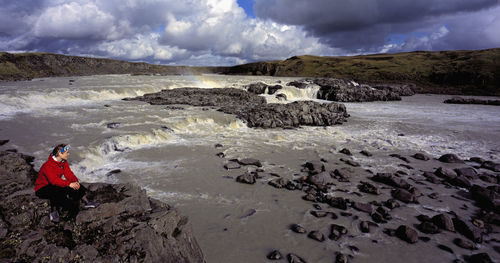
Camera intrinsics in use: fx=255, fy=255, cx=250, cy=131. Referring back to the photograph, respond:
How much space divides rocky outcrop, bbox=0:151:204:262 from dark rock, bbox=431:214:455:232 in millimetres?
6993

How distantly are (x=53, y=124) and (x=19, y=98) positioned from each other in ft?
38.8

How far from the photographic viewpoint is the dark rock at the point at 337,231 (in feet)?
23.0

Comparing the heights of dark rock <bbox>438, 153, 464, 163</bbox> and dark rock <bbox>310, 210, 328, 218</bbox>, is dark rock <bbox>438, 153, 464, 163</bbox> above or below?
above

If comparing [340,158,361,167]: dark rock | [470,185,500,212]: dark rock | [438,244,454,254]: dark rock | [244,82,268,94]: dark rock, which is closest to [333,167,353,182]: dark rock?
[340,158,361,167]: dark rock

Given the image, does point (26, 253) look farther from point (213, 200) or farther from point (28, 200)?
point (213, 200)

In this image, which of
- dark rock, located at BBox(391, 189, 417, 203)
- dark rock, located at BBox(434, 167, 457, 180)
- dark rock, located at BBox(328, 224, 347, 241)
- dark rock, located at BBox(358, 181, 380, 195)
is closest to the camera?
dark rock, located at BBox(328, 224, 347, 241)

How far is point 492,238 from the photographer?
7.05m

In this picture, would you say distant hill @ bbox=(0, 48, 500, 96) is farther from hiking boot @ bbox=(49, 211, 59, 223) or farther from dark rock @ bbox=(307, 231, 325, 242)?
hiking boot @ bbox=(49, 211, 59, 223)

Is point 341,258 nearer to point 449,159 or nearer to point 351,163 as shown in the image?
point 351,163

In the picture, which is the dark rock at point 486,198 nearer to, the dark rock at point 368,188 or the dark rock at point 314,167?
the dark rock at point 368,188

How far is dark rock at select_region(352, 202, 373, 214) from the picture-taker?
833 cm

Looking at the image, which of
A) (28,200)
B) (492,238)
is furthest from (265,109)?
(28,200)

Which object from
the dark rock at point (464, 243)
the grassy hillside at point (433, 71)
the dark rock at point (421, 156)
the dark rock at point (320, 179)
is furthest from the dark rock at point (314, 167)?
the grassy hillside at point (433, 71)

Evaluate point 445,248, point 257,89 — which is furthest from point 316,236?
point 257,89
